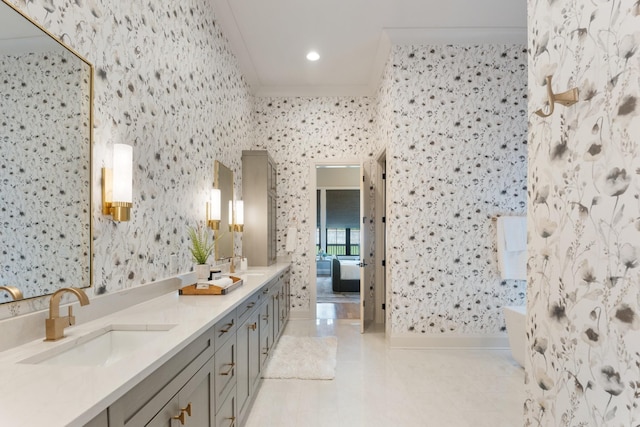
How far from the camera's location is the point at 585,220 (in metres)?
1.00

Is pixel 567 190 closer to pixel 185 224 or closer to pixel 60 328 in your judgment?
pixel 60 328

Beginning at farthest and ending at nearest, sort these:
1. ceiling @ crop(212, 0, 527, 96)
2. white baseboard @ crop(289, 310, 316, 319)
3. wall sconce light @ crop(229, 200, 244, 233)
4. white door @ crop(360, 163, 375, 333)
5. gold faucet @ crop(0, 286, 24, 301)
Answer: white baseboard @ crop(289, 310, 316, 319) → white door @ crop(360, 163, 375, 333) → wall sconce light @ crop(229, 200, 244, 233) → ceiling @ crop(212, 0, 527, 96) → gold faucet @ crop(0, 286, 24, 301)

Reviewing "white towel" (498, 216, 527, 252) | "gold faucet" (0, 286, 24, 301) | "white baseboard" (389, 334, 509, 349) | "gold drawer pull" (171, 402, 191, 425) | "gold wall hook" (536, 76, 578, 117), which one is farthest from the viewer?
"white baseboard" (389, 334, 509, 349)

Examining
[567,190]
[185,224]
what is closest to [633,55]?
[567,190]

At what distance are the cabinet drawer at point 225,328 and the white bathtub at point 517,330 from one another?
2533 millimetres

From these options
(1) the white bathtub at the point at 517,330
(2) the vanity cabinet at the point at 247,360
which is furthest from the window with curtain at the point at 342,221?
(2) the vanity cabinet at the point at 247,360

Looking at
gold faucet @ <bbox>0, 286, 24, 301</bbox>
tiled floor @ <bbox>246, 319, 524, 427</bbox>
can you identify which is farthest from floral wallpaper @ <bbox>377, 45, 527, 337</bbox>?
gold faucet @ <bbox>0, 286, 24, 301</bbox>

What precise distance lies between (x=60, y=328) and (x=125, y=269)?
2.12 ft

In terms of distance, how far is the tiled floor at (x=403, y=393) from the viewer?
2447mm

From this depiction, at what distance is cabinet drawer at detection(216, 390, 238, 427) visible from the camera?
179cm

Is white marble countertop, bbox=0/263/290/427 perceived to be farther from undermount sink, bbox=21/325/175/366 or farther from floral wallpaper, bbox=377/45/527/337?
floral wallpaper, bbox=377/45/527/337

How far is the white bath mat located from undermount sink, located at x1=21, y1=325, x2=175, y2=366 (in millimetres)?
1784

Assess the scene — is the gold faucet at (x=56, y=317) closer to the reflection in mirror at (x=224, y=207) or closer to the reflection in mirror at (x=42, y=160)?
the reflection in mirror at (x=42, y=160)

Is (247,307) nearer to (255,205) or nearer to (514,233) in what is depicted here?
(255,205)
